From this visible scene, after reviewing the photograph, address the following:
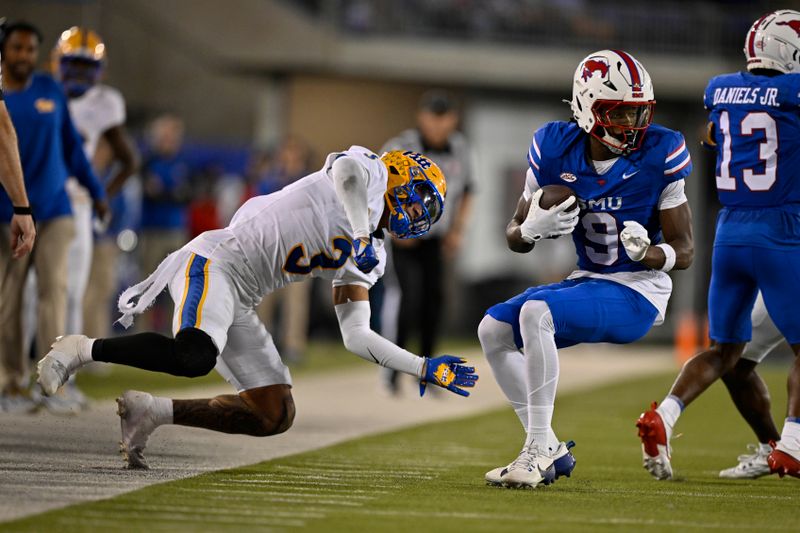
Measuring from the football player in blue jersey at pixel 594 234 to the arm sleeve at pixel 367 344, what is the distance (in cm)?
44

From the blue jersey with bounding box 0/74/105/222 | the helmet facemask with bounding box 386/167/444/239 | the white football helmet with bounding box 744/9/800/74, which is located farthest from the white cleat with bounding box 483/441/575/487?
the blue jersey with bounding box 0/74/105/222

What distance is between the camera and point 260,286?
5.34 m

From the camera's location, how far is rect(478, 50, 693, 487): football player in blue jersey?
5.12 metres

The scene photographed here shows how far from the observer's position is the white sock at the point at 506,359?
5281mm

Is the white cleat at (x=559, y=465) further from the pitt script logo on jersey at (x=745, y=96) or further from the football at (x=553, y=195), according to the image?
the pitt script logo on jersey at (x=745, y=96)

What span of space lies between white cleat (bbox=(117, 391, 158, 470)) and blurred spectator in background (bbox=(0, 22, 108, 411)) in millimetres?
2310

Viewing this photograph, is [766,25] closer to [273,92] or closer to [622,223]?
[622,223]

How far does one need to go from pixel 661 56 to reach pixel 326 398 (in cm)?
1400

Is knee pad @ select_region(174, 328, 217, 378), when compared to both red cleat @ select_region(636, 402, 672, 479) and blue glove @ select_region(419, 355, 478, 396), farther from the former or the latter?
red cleat @ select_region(636, 402, 672, 479)

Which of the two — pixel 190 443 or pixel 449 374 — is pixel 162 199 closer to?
pixel 190 443

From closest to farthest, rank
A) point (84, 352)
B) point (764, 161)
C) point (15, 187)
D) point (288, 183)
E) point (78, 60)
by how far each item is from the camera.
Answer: point (84, 352)
point (764, 161)
point (15, 187)
point (78, 60)
point (288, 183)

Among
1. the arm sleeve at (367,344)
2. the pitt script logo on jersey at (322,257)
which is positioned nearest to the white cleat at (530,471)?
the arm sleeve at (367,344)

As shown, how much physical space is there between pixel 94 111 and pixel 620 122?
4.35m

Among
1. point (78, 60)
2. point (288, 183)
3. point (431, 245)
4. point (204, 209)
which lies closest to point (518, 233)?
point (78, 60)
